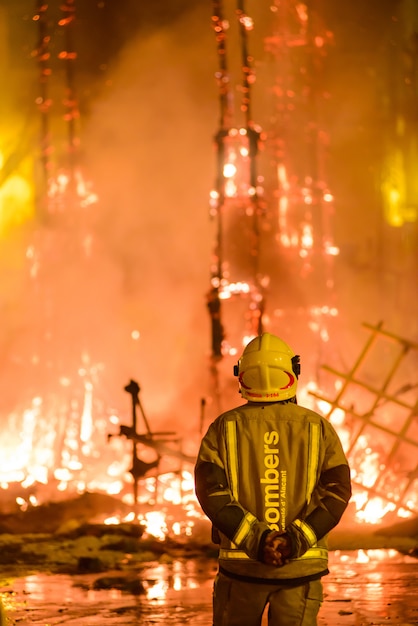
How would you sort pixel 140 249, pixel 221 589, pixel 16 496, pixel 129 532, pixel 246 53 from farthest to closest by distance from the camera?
pixel 140 249
pixel 246 53
pixel 16 496
pixel 129 532
pixel 221 589

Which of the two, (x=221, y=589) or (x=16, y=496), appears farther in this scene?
(x=16, y=496)

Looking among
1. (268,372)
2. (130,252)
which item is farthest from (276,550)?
(130,252)

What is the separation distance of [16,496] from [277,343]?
7.28m

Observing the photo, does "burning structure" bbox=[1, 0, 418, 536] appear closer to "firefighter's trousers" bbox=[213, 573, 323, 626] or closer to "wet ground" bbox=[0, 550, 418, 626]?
"wet ground" bbox=[0, 550, 418, 626]

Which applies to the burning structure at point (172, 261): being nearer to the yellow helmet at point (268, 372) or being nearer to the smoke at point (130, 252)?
the smoke at point (130, 252)

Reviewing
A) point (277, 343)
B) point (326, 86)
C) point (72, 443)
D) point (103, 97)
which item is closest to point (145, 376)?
point (72, 443)

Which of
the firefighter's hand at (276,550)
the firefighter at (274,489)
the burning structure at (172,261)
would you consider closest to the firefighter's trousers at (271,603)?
the firefighter at (274,489)

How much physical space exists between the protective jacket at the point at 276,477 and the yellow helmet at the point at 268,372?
0.06m

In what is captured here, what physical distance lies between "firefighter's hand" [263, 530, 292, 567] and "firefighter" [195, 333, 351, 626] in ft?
0.22

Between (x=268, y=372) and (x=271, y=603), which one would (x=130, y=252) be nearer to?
(x=268, y=372)

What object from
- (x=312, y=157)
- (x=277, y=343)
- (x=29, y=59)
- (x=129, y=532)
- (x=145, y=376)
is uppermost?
(x=29, y=59)

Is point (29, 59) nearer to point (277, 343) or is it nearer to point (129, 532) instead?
point (129, 532)

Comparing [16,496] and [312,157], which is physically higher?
[312,157]

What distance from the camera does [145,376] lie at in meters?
12.4
